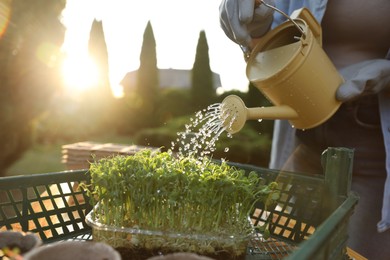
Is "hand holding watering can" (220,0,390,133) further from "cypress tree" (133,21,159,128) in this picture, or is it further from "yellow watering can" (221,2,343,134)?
"cypress tree" (133,21,159,128)

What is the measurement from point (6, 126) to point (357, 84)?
10411 mm

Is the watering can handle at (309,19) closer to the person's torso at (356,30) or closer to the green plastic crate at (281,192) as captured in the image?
the person's torso at (356,30)

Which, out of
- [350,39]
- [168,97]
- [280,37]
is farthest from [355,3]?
[168,97]

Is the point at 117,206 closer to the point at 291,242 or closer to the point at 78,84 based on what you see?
the point at 291,242

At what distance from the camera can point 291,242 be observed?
1536 millimetres

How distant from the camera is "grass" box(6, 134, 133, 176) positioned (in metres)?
13.7

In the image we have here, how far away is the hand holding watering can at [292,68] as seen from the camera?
1543 mm

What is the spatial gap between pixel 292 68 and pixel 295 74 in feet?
0.11

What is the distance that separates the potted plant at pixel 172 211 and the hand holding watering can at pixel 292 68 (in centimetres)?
32

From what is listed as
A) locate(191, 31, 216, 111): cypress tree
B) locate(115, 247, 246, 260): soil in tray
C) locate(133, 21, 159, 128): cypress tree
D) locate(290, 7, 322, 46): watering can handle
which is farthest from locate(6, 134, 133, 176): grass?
locate(115, 247, 246, 260): soil in tray

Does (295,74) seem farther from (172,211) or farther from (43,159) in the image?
(43,159)

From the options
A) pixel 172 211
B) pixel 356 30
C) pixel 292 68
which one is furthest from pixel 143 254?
pixel 356 30

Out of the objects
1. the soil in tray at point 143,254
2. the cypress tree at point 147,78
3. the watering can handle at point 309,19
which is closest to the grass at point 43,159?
the cypress tree at point 147,78

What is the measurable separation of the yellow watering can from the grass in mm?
11302
